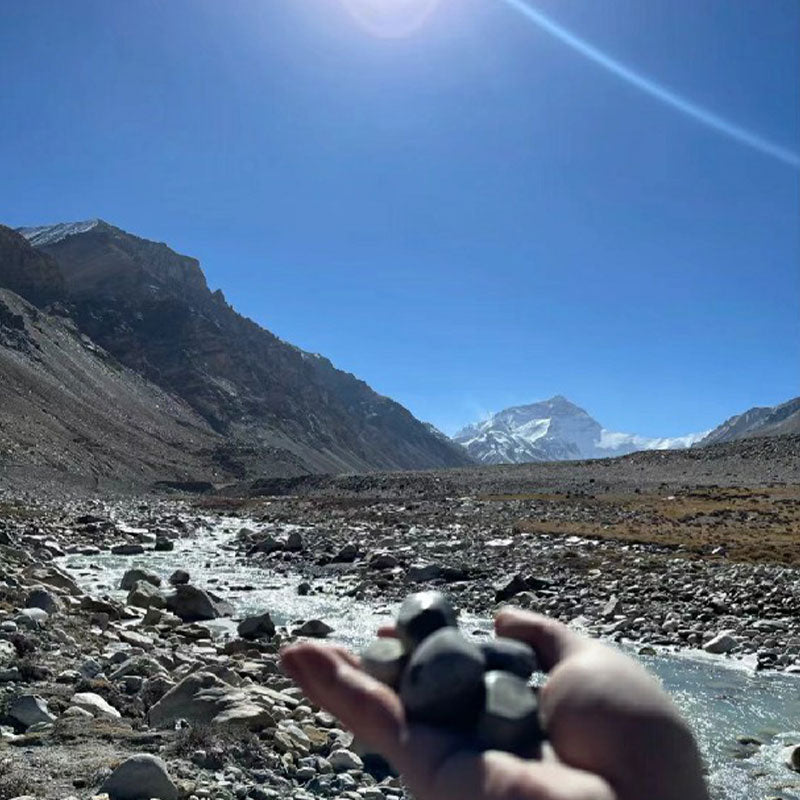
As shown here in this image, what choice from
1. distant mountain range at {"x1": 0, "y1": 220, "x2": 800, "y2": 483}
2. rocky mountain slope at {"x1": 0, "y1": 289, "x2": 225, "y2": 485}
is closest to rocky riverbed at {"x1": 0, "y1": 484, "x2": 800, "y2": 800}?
rocky mountain slope at {"x1": 0, "y1": 289, "x2": 225, "y2": 485}

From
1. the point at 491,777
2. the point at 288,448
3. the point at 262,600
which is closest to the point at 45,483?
the point at 262,600

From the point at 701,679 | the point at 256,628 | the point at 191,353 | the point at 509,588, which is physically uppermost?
the point at 191,353

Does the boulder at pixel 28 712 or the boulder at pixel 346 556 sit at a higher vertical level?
the boulder at pixel 346 556

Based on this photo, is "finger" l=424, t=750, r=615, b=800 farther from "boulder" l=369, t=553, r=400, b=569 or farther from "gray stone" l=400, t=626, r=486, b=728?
"boulder" l=369, t=553, r=400, b=569

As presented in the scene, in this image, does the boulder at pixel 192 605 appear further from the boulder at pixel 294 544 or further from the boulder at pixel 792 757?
the boulder at pixel 294 544

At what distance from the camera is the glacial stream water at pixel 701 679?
26.1 ft

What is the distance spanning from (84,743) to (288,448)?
15084cm

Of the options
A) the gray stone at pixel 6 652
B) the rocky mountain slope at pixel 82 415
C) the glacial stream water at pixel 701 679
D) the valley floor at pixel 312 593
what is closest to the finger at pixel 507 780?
the valley floor at pixel 312 593

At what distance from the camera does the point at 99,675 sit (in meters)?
8.05

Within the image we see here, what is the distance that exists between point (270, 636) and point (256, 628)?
→ 32 cm

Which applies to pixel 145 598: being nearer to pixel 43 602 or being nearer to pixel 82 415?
pixel 43 602

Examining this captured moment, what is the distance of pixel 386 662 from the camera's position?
8.44ft

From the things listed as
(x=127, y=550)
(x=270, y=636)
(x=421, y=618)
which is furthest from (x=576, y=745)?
(x=127, y=550)

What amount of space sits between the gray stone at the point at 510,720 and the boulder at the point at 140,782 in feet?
12.4
